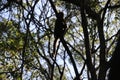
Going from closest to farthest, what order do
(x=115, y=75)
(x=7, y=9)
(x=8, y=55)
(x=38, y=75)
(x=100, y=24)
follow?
(x=115, y=75), (x=100, y=24), (x=7, y=9), (x=8, y=55), (x=38, y=75)

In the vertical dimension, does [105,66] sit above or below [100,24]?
below

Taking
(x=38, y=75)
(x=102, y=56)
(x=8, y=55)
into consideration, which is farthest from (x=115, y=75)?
(x=38, y=75)

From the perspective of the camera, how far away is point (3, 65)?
31.6 feet

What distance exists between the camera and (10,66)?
955cm

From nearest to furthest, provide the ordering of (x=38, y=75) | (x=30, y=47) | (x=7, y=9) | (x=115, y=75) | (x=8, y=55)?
(x=115, y=75), (x=7, y=9), (x=30, y=47), (x=8, y=55), (x=38, y=75)

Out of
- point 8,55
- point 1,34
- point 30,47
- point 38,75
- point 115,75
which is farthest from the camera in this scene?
point 38,75

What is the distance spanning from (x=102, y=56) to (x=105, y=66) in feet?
0.57

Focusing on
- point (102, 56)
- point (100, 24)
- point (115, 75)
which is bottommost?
point (115, 75)

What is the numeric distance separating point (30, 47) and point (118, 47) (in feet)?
22.4

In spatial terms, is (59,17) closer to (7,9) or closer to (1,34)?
(7,9)

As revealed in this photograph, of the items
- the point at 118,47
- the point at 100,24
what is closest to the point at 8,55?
the point at 100,24

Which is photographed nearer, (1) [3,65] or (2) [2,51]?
(2) [2,51]

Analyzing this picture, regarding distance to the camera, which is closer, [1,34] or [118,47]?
[118,47]

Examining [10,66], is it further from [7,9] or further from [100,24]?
[100,24]
